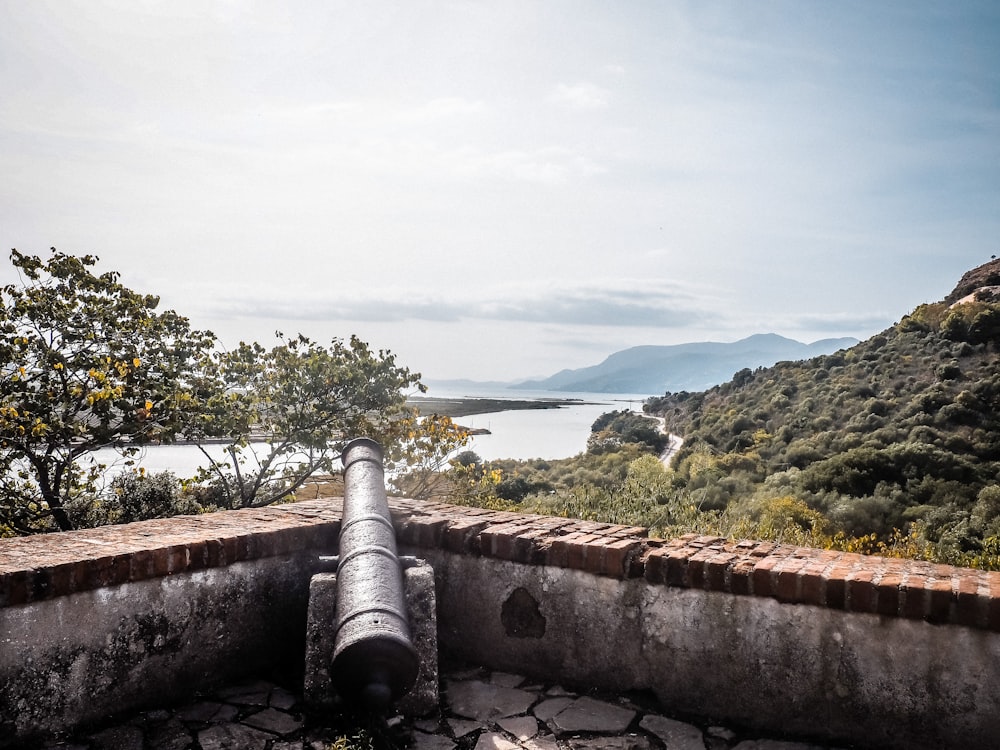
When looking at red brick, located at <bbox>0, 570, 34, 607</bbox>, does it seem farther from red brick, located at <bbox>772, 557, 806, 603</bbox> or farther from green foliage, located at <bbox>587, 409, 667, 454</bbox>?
green foliage, located at <bbox>587, 409, 667, 454</bbox>

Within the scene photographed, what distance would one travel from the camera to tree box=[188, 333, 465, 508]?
7.91m

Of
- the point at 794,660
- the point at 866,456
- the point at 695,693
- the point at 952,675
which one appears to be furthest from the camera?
the point at 866,456

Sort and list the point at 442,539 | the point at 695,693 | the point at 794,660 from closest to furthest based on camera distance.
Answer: the point at 794,660 → the point at 695,693 → the point at 442,539

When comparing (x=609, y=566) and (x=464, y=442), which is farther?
(x=464, y=442)

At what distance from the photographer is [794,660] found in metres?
2.85

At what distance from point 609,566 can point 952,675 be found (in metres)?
1.34

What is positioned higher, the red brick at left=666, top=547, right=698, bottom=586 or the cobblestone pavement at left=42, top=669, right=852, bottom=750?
the red brick at left=666, top=547, right=698, bottom=586

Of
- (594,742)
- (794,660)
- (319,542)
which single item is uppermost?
(319,542)

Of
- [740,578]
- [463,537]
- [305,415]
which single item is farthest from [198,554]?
[305,415]

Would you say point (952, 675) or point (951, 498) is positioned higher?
point (952, 675)

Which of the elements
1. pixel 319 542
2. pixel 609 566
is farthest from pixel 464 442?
pixel 609 566

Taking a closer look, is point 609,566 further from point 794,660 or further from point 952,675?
point 952,675

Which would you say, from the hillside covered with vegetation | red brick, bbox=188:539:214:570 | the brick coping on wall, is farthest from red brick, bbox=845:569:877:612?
the hillside covered with vegetation

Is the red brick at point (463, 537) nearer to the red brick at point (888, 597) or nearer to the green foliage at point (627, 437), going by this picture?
the red brick at point (888, 597)
